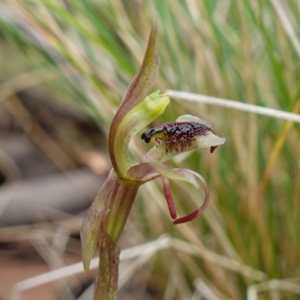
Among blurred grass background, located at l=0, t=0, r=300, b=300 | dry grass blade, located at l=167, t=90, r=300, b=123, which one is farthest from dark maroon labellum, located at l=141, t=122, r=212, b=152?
blurred grass background, located at l=0, t=0, r=300, b=300

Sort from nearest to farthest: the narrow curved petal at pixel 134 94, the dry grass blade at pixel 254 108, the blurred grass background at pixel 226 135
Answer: the narrow curved petal at pixel 134 94
the dry grass blade at pixel 254 108
the blurred grass background at pixel 226 135

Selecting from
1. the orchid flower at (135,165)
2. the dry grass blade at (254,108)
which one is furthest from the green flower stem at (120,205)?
the dry grass blade at (254,108)

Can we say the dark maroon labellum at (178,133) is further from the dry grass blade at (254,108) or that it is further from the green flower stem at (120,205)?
the dry grass blade at (254,108)

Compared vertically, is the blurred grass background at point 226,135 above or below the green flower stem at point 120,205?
below

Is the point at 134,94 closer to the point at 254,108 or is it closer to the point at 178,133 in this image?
the point at 178,133

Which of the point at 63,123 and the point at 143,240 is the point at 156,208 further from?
the point at 63,123

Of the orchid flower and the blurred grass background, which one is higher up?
the orchid flower

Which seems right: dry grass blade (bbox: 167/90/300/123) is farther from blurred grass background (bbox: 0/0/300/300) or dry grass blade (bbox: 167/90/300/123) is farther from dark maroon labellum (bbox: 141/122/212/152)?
dark maroon labellum (bbox: 141/122/212/152)
